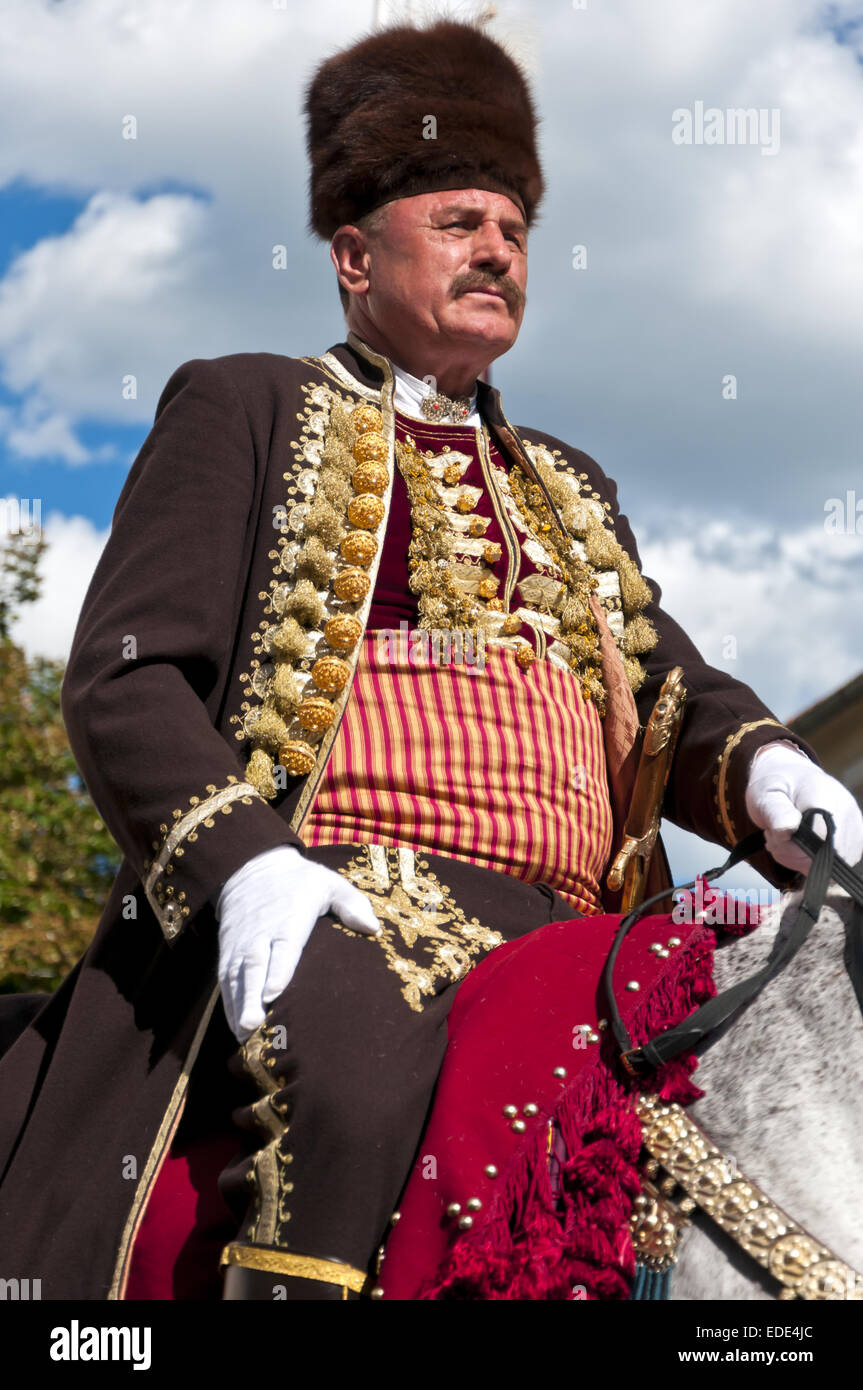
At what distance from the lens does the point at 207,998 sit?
2.53 m

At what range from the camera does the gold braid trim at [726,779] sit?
2.99 m

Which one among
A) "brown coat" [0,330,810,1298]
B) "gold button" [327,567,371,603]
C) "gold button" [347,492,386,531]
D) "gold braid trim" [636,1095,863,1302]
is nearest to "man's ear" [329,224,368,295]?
"brown coat" [0,330,810,1298]

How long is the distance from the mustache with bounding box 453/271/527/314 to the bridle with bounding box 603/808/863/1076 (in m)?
1.65

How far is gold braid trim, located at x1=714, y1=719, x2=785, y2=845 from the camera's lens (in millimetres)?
2990

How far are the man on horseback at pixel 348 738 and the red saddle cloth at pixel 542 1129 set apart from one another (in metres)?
0.04

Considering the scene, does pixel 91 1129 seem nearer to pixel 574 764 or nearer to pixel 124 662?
pixel 124 662

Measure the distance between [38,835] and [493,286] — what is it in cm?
873

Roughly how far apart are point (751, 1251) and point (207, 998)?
104 cm

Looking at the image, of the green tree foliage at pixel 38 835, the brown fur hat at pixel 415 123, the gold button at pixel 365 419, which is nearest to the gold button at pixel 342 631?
the gold button at pixel 365 419

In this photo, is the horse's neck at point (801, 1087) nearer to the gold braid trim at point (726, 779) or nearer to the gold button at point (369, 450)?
the gold braid trim at point (726, 779)

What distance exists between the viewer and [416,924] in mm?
2521

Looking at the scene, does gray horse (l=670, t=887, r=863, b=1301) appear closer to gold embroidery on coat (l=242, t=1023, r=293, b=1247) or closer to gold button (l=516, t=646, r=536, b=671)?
gold embroidery on coat (l=242, t=1023, r=293, b=1247)

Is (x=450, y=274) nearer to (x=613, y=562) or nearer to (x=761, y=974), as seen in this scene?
(x=613, y=562)

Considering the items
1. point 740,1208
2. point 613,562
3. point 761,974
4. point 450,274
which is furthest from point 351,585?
point 740,1208
